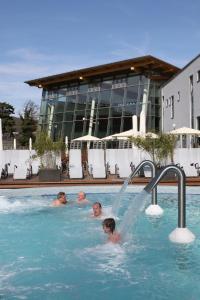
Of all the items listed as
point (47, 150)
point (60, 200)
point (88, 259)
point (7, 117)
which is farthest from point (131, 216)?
point (7, 117)

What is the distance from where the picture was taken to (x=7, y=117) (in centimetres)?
4950

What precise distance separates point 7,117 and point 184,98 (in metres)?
29.5

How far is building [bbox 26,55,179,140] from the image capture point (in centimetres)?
3014

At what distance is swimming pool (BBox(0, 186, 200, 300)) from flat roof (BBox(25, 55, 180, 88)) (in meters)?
19.2

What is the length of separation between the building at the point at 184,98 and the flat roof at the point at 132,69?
6.04ft

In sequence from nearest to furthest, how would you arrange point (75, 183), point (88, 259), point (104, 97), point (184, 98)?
point (88, 259) < point (75, 183) < point (184, 98) < point (104, 97)

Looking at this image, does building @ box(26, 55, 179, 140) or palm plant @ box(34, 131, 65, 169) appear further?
building @ box(26, 55, 179, 140)

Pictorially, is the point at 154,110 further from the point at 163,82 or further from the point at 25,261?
the point at 25,261

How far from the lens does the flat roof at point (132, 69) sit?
95.8ft

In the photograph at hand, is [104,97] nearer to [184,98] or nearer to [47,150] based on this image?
[184,98]

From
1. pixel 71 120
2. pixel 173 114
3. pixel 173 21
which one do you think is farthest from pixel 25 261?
pixel 71 120

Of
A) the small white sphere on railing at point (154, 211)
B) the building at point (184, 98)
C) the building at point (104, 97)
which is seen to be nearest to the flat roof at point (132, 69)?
the building at point (104, 97)

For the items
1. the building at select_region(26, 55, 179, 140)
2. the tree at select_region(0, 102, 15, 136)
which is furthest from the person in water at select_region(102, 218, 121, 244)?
the tree at select_region(0, 102, 15, 136)

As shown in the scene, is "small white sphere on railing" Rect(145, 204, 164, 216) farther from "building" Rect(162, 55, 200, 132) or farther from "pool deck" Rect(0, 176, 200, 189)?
"building" Rect(162, 55, 200, 132)
